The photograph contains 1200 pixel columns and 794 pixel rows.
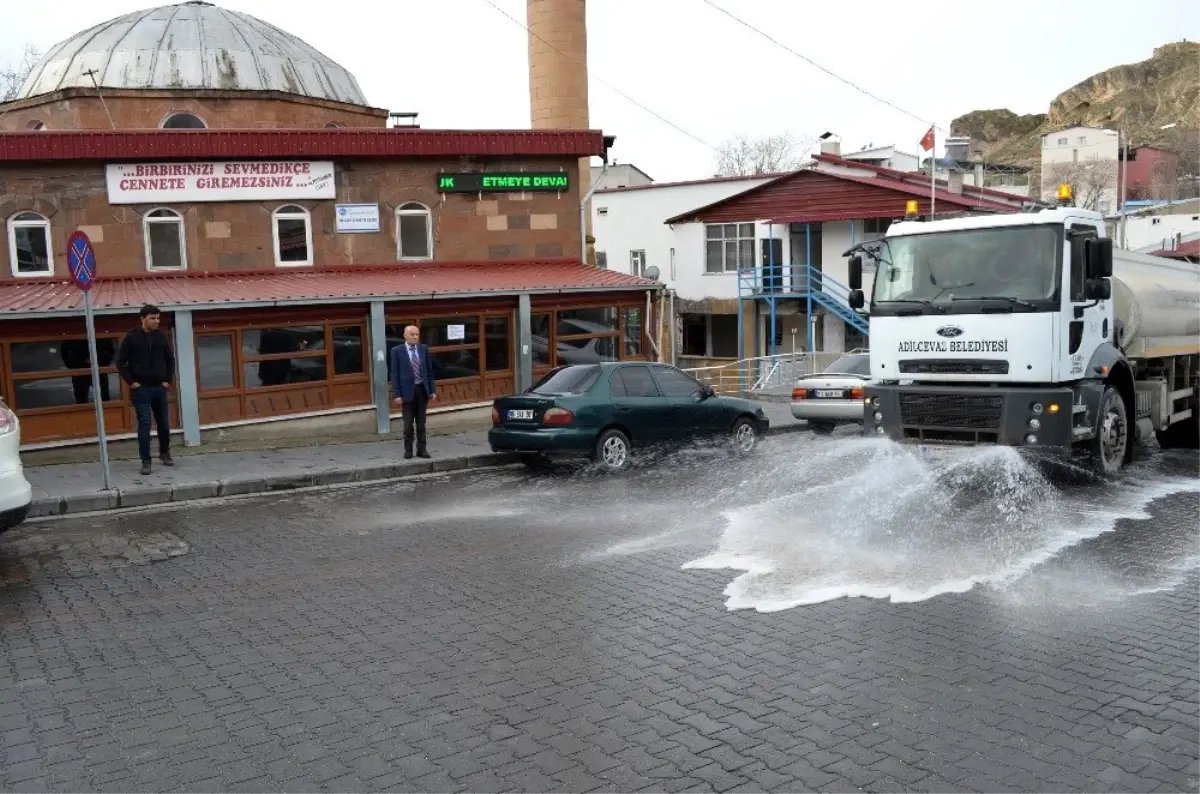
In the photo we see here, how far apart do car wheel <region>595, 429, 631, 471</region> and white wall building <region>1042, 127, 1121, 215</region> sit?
6943 centimetres

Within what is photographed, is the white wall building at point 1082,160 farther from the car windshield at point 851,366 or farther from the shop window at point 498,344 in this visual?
the shop window at point 498,344

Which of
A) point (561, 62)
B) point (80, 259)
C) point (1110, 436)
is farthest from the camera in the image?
point (561, 62)

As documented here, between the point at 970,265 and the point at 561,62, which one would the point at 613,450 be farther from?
the point at 561,62

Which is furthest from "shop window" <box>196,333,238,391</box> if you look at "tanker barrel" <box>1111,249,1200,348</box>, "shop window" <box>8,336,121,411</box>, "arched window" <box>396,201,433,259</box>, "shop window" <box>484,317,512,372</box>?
"tanker barrel" <box>1111,249,1200,348</box>

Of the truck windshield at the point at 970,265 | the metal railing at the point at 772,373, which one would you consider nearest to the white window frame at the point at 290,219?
the truck windshield at the point at 970,265

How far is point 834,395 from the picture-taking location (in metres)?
17.5

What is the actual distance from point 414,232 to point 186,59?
11.6 metres

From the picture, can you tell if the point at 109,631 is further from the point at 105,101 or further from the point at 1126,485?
the point at 105,101

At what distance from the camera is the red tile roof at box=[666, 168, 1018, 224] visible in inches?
1277

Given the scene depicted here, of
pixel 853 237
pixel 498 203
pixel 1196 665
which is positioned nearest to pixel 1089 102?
pixel 853 237

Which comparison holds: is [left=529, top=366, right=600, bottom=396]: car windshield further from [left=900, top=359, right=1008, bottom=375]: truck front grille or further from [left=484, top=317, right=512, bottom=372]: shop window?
[left=484, top=317, right=512, bottom=372]: shop window

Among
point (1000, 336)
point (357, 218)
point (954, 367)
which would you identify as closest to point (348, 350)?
point (357, 218)

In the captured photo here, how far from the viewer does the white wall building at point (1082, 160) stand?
7662cm

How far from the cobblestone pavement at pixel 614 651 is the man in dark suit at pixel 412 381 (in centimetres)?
395
